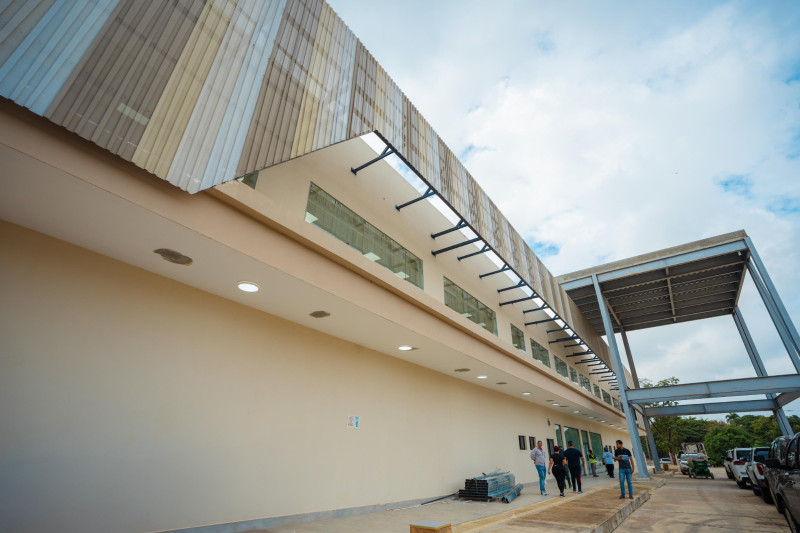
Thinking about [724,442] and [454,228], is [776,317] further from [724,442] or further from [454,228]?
[724,442]

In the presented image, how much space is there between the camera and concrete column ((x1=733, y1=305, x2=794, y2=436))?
20337mm

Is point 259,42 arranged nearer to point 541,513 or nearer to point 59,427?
point 59,427

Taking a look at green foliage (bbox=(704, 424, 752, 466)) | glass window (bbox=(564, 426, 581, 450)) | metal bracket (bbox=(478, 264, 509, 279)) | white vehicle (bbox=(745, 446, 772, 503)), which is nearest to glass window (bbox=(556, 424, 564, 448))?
glass window (bbox=(564, 426, 581, 450))

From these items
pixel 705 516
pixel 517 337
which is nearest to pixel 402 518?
pixel 705 516

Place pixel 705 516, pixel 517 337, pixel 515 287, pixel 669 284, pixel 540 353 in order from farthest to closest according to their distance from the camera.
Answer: pixel 669 284
pixel 540 353
pixel 517 337
pixel 515 287
pixel 705 516

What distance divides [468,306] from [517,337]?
5293 millimetres

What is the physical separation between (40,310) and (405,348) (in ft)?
24.1

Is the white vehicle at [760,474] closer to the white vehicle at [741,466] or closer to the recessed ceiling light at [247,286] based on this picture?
the white vehicle at [741,466]

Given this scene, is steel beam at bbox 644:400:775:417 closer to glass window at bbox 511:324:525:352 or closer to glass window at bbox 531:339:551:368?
glass window at bbox 531:339:551:368

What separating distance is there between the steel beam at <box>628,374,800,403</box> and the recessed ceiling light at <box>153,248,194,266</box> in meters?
22.5

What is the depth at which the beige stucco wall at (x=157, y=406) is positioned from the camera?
4.71 meters

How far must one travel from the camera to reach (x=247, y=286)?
649 centimetres

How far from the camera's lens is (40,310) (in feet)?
16.3

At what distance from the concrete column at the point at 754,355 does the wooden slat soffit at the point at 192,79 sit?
2753cm
